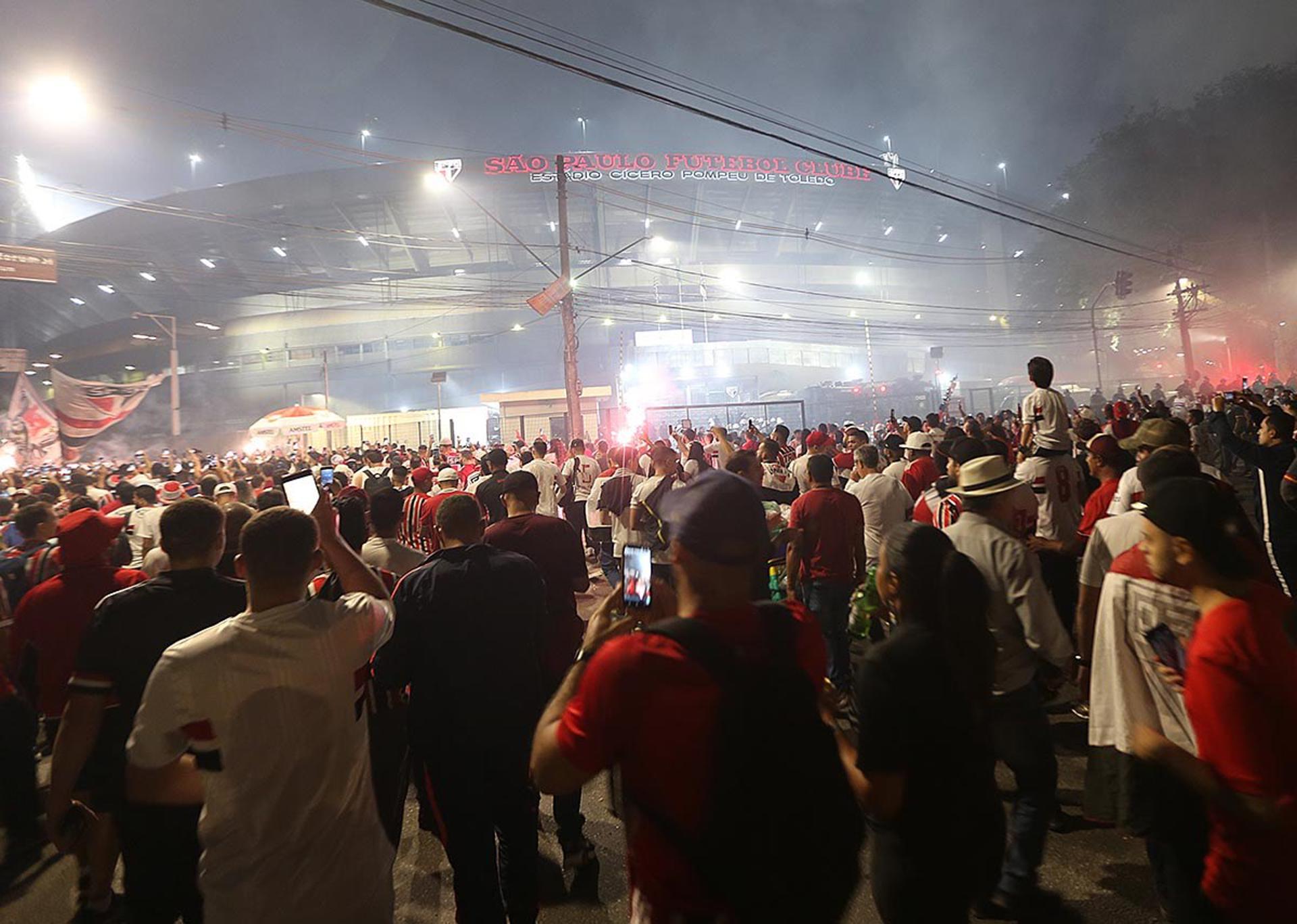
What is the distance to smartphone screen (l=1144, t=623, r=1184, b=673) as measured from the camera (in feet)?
7.50

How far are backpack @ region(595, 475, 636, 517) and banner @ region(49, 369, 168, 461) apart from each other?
14435 mm

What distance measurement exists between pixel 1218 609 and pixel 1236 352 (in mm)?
74296

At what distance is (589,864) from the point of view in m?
3.71

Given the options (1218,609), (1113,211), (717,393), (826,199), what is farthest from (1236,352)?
(1218,609)

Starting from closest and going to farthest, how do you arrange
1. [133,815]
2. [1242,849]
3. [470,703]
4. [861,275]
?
[1242,849] → [133,815] → [470,703] → [861,275]

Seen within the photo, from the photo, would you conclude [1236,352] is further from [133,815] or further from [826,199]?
[133,815]

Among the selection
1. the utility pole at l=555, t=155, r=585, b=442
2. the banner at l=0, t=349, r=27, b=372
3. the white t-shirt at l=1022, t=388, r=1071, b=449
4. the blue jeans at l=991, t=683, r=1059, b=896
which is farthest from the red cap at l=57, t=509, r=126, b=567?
the banner at l=0, t=349, r=27, b=372

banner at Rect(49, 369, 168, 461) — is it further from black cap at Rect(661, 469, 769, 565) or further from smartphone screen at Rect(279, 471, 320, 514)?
black cap at Rect(661, 469, 769, 565)

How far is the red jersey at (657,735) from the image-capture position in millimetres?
1415

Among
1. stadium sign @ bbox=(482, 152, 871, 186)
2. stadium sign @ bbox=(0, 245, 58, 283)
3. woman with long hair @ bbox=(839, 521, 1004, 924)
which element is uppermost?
stadium sign @ bbox=(482, 152, 871, 186)

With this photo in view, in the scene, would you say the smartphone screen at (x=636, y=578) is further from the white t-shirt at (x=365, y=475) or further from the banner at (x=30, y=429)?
the banner at (x=30, y=429)

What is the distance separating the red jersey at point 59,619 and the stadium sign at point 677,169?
44501 millimetres

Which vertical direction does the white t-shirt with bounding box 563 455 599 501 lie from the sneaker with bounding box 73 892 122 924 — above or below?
above

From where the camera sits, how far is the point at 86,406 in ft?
54.1
